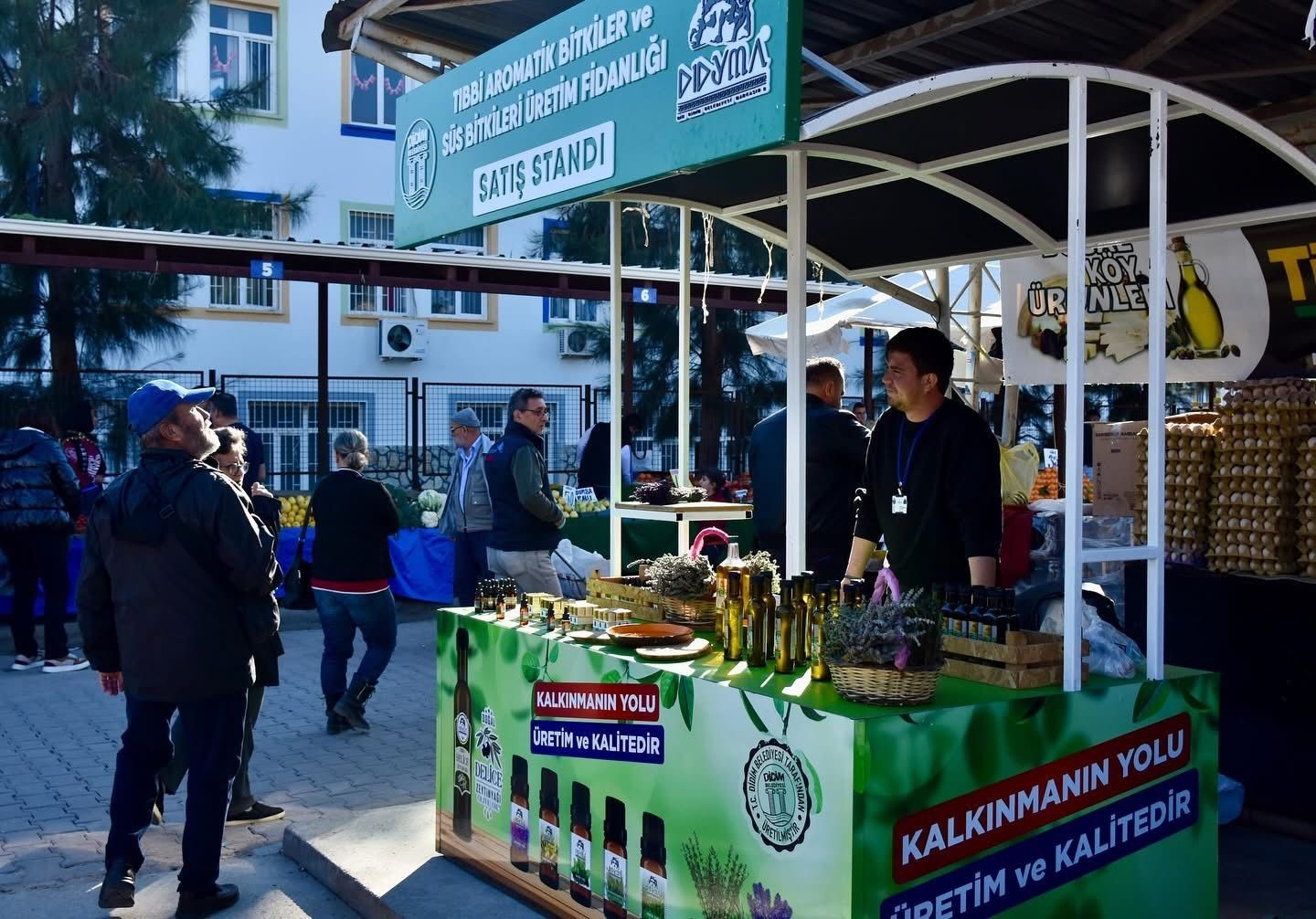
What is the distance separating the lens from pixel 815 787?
3.34 m

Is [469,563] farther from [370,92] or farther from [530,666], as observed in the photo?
[370,92]

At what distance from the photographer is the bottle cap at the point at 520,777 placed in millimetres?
4680

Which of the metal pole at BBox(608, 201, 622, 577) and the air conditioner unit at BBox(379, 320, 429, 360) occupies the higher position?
the air conditioner unit at BBox(379, 320, 429, 360)

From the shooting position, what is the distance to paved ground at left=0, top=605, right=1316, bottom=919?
4.92 m

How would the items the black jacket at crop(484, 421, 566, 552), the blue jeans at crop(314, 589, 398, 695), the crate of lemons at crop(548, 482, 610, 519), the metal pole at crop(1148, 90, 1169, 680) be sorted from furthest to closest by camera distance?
the crate of lemons at crop(548, 482, 610, 519) < the black jacket at crop(484, 421, 566, 552) < the blue jeans at crop(314, 589, 398, 695) < the metal pole at crop(1148, 90, 1169, 680)

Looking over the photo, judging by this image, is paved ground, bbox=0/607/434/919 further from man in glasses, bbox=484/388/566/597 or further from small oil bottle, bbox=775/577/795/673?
small oil bottle, bbox=775/577/795/673

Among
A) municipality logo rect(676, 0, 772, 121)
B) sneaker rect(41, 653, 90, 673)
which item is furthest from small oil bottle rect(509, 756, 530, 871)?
sneaker rect(41, 653, 90, 673)

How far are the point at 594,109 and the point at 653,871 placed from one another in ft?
8.24

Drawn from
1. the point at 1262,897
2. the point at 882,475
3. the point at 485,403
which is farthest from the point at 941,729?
the point at 485,403

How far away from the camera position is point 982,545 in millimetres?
4168

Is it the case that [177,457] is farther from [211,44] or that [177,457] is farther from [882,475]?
[211,44]

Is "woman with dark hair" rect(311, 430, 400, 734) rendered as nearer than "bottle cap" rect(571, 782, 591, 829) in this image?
No

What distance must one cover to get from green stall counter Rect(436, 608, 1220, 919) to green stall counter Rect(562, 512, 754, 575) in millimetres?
7096

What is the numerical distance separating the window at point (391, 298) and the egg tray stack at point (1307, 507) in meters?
19.6
